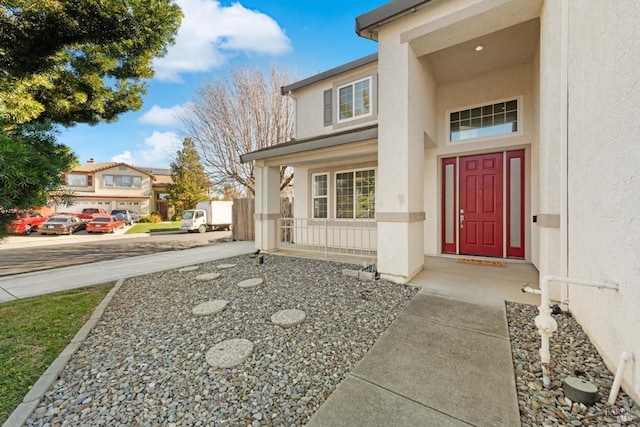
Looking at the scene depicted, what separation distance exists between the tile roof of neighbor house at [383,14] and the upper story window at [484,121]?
3063mm

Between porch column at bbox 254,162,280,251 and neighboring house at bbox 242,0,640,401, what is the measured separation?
1.6 inches

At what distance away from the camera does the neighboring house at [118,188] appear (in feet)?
87.6

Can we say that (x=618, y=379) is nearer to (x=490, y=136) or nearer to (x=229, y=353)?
(x=229, y=353)

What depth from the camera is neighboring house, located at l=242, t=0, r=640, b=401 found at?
2125 millimetres

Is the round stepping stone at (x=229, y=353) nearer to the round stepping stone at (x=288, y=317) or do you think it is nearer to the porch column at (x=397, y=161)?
the round stepping stone at (x=288, y=317)

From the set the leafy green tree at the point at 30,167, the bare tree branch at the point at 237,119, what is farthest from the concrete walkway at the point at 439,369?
the bare tree branch at the point at 237,119

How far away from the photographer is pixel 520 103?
5.80 meters

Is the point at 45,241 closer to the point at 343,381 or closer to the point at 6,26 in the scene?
Result: the point at 6,26

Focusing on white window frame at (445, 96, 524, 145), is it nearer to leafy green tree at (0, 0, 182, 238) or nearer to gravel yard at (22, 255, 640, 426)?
gravel yard at (22, 255, 640, 426)

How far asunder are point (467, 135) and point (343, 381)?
651 cm

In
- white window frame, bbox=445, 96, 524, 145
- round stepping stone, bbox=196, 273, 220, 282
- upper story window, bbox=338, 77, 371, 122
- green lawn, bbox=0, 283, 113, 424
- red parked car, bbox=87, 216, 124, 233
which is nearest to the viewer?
green lawn, bbox=0, 283, 113, 424

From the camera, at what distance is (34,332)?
331 cm

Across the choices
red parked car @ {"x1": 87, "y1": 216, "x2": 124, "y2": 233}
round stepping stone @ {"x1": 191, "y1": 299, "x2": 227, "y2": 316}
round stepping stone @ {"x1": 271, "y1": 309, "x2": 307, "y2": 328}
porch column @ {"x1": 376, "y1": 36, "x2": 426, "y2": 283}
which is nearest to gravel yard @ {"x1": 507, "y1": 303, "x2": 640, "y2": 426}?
porch column @ {"x1": 376, "y1": 36, "x2": 426, "y2": 283}

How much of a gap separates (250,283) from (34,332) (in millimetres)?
2839
